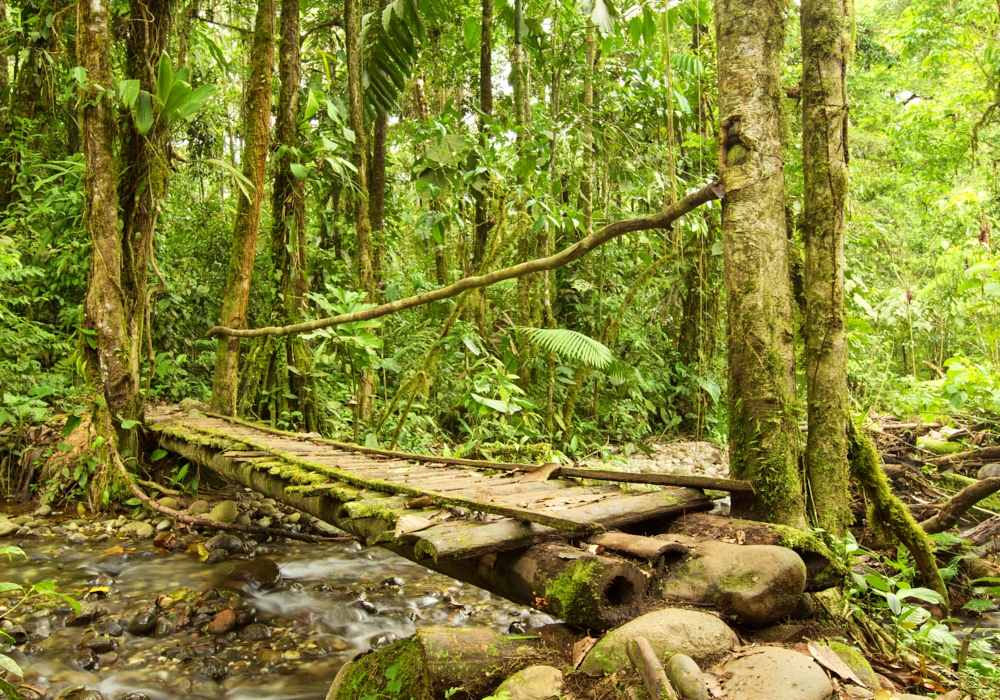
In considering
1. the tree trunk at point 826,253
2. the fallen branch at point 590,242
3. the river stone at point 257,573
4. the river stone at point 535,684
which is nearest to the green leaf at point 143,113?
the fallen branch at point 590,242

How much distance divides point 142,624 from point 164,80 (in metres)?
3.83

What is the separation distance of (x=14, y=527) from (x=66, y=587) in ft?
3.92

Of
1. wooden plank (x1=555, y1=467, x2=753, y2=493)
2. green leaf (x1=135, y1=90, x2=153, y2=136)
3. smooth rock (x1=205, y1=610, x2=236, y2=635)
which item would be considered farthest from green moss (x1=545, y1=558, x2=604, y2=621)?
green leaf (x1=135, y1=90, x2=153, y2=136)

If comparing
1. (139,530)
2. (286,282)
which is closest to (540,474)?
(139,530)

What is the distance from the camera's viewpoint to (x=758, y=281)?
2.77 meters

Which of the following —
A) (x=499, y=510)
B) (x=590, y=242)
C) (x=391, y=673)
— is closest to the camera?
(x=391, y=673)

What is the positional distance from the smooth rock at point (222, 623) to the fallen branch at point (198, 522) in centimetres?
118

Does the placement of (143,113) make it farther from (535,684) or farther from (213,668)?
(535,684)

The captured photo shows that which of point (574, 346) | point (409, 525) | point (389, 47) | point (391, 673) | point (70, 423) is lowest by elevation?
point (391, 673)

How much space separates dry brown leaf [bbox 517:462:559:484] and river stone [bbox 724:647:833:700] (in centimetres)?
169

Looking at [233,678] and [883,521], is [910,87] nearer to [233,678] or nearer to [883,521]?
[883,521]

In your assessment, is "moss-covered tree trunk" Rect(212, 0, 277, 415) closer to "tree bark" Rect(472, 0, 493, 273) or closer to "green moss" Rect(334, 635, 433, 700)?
"tree bark" Rect(472, 0, 493, 273)

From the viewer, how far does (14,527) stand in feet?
16.2

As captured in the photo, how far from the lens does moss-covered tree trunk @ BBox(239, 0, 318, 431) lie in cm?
652
